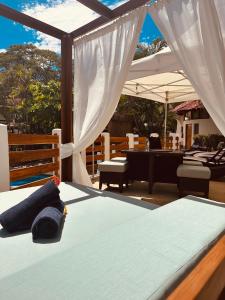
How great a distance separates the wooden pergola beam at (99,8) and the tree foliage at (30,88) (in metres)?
10.3

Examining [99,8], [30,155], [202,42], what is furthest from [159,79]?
[30,155]

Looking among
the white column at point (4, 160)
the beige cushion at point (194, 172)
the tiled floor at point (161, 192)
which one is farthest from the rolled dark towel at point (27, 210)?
the beige cushion at point (194, 172)

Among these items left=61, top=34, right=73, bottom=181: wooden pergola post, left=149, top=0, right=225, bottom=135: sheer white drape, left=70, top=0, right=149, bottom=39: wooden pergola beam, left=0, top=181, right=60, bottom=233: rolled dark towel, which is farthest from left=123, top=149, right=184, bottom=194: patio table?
left=0, top=181, right=60, bottom=233: rolled dark towel

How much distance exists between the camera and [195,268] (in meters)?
0.92

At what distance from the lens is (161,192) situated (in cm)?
408

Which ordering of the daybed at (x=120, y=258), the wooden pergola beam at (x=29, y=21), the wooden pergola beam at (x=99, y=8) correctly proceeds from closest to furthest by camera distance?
the daybed at (x=120, y=258) < the wooden pergola beam at (x=99, y=8) < the wooden pergola beam at (x=29, y=21)

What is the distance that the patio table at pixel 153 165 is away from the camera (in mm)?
4012

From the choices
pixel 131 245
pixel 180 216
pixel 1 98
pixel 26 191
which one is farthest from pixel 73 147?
pixel 1 98

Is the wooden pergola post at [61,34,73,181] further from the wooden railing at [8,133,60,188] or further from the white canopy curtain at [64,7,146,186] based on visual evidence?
the wooden railing at [8,133,60,188]

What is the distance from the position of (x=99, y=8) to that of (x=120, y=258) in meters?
2.94

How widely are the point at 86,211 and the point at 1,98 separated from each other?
55.0 feet

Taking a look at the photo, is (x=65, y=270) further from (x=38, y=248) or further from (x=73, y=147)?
(x=73, y=147)

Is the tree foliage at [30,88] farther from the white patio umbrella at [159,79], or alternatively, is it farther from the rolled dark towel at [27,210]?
the rolled dark towel at [27,210]

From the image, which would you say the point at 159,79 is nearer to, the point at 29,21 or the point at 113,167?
the point at 113,167
